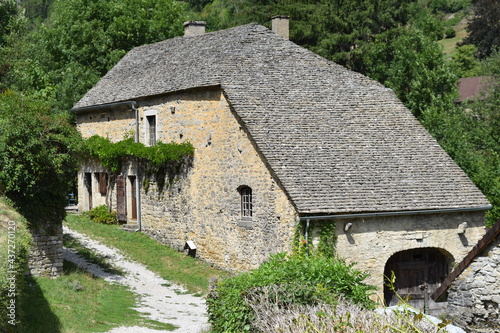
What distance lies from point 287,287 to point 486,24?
46.4 metres

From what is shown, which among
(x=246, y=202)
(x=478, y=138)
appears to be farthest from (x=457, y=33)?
(x=246, y=202)

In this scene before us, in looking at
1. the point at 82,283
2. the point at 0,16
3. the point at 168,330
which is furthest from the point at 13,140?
the point at 0,16

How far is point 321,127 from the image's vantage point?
21391 mm

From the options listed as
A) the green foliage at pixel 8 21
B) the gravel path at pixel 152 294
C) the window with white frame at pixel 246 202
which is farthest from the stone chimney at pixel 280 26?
the green foliage at pixel 8 21

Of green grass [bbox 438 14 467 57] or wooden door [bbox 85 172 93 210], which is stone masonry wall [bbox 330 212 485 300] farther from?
green grass [bbox 438 14 467 57]

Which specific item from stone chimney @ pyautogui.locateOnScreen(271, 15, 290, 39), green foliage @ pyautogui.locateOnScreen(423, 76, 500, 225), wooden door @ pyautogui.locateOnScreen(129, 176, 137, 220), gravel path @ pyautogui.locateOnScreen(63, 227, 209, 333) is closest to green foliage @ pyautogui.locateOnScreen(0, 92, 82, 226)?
gravel path @ pyautogui.locateOnScreen(63, 227, 209, 333)

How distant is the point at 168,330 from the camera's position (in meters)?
15.9

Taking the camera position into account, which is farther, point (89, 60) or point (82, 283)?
point (89, 60)

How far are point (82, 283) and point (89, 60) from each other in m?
20.1

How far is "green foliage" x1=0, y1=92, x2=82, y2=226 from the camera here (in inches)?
662

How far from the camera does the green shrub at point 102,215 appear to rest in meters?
27.5

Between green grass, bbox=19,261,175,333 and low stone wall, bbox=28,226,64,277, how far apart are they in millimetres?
297

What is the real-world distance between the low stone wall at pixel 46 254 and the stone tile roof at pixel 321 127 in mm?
6388

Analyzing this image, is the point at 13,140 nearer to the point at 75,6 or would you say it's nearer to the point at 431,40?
the point at 75,6
